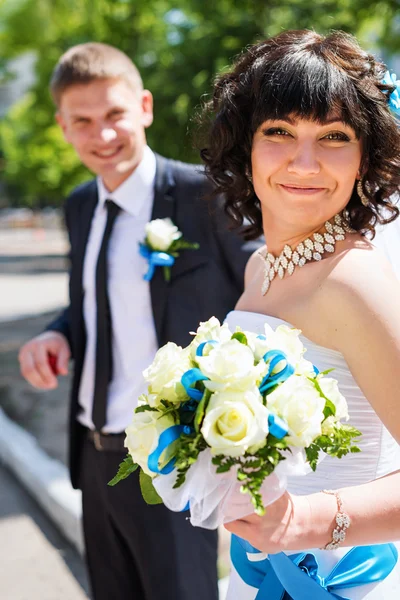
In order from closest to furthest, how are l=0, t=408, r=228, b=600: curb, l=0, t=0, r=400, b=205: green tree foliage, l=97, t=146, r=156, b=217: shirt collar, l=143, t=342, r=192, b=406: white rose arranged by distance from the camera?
l=143, t=342, r=192, b=406: white rose < l=97, t=146, r=156, b=217: shirt collar < l=0, t=408, r=228, b=600: curb < l=0, t=0, r=400, b=205: green tree foliage

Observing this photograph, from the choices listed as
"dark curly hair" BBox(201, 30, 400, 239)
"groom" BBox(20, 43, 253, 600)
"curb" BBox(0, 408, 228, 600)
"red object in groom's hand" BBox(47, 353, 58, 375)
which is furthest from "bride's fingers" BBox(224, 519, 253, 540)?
"curb" BBox(0, 408, 228, 600)

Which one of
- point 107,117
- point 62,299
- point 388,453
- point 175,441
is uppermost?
point 107,117

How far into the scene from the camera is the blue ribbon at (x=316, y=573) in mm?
Result: 1411

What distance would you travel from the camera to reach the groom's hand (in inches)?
99.7

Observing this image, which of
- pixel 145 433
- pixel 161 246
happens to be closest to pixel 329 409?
pixel 145 433

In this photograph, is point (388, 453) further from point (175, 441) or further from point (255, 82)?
point (255, 82)

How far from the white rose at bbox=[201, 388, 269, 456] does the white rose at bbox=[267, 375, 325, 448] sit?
0.13 feet

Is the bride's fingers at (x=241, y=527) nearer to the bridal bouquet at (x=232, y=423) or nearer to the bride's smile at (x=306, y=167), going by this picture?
the bridal bouquet at (x=232, y=423)

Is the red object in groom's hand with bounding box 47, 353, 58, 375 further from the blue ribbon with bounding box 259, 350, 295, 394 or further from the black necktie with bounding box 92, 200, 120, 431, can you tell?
the blue ribbon with bounding box 259, 350, 295, 394

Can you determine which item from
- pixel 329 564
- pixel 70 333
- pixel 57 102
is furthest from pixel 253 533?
pixel 57 102

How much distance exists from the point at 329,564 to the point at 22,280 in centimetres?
1909

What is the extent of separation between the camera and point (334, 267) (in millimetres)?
1428

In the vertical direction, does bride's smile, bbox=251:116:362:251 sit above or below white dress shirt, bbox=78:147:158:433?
above

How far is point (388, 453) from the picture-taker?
155 centimetres
